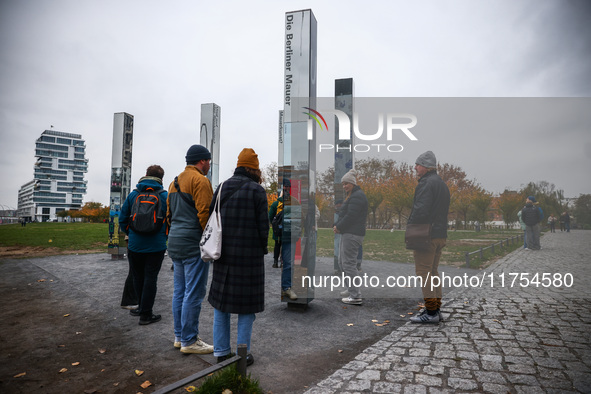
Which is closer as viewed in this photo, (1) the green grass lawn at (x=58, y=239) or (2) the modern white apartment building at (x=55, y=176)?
(1) the green grass lawn at (x=58, y=239)

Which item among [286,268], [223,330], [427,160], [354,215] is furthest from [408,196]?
[223,330]

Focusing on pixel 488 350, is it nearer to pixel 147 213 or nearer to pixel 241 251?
pixel 241 251

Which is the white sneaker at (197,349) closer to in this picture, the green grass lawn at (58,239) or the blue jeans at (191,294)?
the blue jeans at (191,294)

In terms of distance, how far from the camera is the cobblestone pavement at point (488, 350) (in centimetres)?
280

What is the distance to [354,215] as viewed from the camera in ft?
18.4

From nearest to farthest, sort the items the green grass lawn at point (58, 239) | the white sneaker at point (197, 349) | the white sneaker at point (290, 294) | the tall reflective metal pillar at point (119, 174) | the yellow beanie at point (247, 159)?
the yellow beanie at point (247, 159) → the white sneaker at point (197, 349) → the white sneaker at point (290, 294) → the tall reflective metal pillar at point (119, 174) → the green grass lawn at point (58, 239)

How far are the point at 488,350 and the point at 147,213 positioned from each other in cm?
421

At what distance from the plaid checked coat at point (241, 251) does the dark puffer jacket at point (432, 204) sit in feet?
7.64

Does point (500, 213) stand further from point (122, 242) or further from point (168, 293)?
point (122, 242)

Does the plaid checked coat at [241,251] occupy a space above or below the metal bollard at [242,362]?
above

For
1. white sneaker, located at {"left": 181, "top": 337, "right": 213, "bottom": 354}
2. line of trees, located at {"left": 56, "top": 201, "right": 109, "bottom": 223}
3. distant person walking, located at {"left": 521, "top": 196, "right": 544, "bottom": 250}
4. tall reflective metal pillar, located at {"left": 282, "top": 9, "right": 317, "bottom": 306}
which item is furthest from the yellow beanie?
line of trees, located at {"left": 56, "top": 201, "right": 109, "bottom": 223}

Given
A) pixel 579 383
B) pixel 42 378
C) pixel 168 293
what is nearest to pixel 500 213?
pixel 579 383

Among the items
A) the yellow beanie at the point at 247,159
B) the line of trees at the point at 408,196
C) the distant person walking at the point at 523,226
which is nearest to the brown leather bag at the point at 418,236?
the yellow beanie at the point at 247,159

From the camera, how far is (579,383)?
9.12ft
